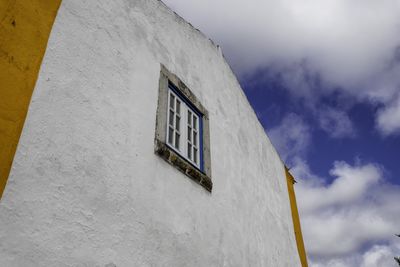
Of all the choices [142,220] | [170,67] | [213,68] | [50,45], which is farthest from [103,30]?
[213,68]

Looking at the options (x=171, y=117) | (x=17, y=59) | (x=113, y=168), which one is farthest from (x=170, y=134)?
(x=17, y=59)

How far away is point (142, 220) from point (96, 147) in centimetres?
85

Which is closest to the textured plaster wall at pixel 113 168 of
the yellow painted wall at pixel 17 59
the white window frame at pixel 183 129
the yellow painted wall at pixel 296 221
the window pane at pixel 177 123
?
the yellow painted wall at pixel 17 59

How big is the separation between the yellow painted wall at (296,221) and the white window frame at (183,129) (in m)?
5.57

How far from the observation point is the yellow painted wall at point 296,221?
29.6 feet

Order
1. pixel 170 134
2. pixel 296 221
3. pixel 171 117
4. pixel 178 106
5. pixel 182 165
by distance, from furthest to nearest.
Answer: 1. pixel 296 221
2. pixel 178 106
3. pixel 171 117
4. pixel 170 134
5. pixel 182 165

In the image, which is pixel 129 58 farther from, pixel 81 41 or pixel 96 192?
pixel 96 192

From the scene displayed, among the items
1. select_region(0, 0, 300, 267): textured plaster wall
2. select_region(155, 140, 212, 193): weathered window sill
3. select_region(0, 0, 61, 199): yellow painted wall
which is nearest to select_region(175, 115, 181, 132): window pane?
select_region(155, 140, 212, 193): weathered window sill

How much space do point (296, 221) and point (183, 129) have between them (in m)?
6.49

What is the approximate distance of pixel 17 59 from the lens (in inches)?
99.0

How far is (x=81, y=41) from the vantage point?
10.6ft

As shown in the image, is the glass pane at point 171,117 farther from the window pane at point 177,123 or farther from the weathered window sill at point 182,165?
the weathered window sill at point 182,165

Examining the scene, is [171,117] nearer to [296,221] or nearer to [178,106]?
[178,106]

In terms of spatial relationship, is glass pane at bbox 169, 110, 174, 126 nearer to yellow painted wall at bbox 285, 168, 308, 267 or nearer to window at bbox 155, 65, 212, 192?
window at bbox 155, 65, 212, 192
